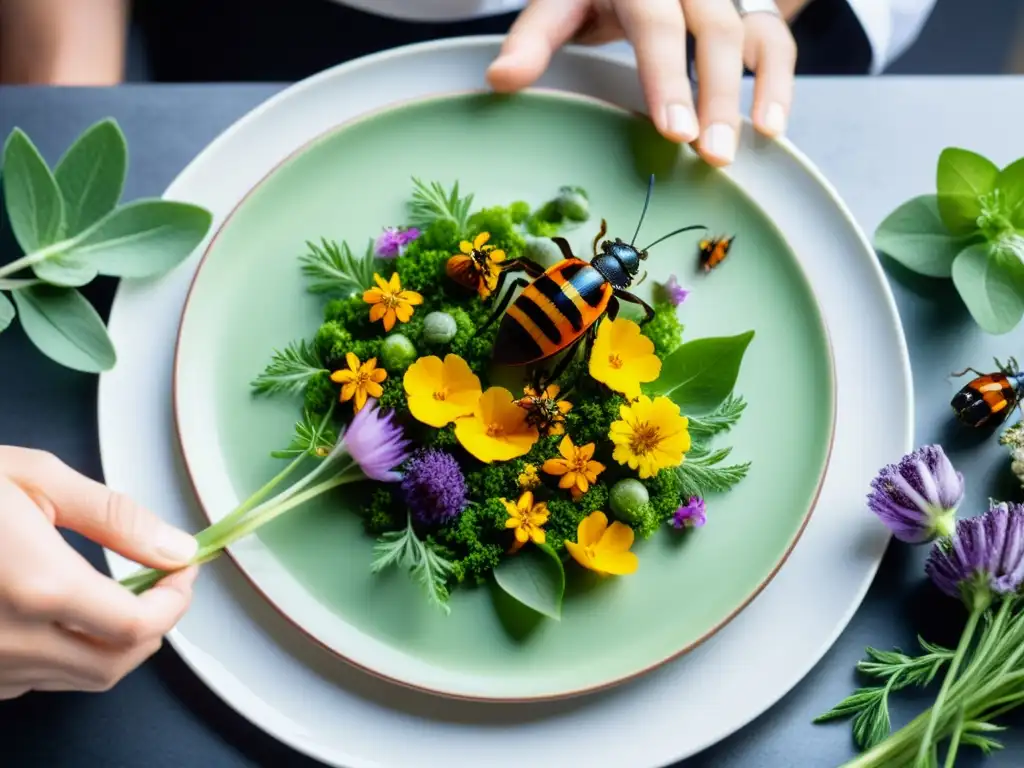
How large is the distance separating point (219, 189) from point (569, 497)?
1.47 feet

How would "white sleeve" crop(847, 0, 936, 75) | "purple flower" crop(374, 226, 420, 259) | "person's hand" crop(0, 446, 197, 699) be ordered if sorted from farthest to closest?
"white sleeve" crop(847, 0, 936, 75) < "purple flower" crop(374, 226, 420, 259) < "person's hand" crop(0, 446, 197, 699)

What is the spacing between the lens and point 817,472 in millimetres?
823

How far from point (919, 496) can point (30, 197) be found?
83 cm

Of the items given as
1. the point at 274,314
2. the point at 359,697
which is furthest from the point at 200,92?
the point at 359,697

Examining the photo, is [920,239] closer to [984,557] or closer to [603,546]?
[984,557]

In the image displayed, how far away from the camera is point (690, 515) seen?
805 millimetres

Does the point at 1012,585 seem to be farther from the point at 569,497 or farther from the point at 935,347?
the point at 569,497

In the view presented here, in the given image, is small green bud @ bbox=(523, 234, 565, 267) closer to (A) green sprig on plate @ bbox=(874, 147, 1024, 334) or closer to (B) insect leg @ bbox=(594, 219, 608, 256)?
(B) insect leg @ bbox=(594, 219, 608, 256)

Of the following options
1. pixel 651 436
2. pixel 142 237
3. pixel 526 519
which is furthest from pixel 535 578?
pixel 142 237

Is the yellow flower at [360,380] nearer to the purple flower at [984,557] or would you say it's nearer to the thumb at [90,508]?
the thumb at [90,508]

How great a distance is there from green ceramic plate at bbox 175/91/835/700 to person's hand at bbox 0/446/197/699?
0.09 metres

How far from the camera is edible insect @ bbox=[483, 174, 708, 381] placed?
766mm

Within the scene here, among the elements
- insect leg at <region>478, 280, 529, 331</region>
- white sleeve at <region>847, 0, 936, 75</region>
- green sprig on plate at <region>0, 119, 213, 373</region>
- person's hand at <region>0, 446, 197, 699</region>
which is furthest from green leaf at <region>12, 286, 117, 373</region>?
white sleeve at <region>847, 0, 936, 75</region>

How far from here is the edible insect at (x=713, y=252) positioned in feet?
2.86
